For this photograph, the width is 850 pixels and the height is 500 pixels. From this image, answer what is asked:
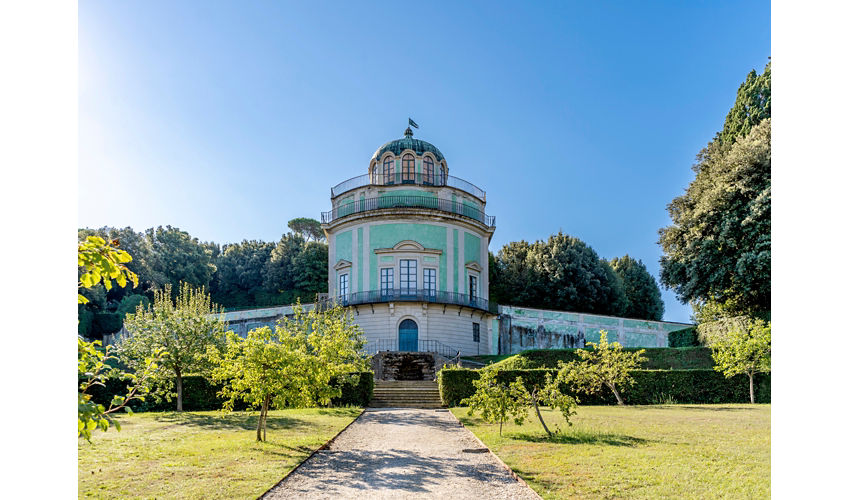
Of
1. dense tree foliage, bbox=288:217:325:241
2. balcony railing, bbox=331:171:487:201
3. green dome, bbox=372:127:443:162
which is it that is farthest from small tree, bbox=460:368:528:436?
dense tree foliage, bbox=288:217:325:241

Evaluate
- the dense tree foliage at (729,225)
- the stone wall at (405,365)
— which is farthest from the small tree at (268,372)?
the stone wall at (405,365)

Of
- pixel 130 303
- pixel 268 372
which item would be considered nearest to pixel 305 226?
pixel 130 303

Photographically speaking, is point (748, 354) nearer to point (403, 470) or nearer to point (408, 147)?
point (403, 470)

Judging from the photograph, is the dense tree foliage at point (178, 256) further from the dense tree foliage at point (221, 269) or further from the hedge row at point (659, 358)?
the hedge row at point (659, 358)

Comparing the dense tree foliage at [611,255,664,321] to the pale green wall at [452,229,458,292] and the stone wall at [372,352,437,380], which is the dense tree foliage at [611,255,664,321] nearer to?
the pale green wall at [452,229,458,292]

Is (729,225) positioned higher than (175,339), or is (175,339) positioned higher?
(729,225)

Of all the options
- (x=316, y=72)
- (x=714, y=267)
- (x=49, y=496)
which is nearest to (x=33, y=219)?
(x=49, y=496)

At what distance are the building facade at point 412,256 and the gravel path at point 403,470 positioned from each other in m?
17.4

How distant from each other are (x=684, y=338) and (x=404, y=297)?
1273 centimetres

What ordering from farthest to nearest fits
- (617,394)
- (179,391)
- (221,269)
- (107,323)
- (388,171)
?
(221,269)
(107,323)
(388,171)
(179,391)
(617,394)

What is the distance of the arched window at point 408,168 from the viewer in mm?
33156

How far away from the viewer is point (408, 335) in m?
30.0
